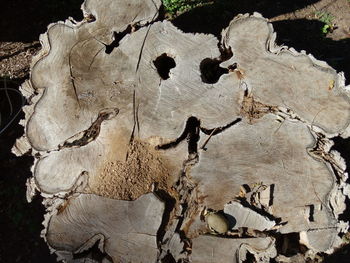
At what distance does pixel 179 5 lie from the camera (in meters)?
4.58

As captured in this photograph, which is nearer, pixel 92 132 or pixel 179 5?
pixel 92 132

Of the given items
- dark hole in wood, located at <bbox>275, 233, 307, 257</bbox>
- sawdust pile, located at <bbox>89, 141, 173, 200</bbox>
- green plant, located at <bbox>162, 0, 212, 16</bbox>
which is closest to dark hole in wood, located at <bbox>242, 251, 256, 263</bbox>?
dark hole in wood, located at <bbox>275, 233, 307, 257</bbox>

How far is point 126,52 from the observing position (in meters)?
3.17

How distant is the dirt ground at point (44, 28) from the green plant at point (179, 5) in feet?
0.20

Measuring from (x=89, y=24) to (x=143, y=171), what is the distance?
119 centimetres

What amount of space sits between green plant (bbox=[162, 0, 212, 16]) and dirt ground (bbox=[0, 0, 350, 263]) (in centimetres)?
6

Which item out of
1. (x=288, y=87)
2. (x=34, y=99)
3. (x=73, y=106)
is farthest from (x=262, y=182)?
(x=34, y=99)

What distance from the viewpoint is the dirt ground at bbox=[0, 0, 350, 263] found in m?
4.06

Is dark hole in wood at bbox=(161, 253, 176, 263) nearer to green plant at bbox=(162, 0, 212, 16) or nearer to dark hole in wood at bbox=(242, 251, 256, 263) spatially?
dark hole in wood at bbox=(242, 251, 256, 263)

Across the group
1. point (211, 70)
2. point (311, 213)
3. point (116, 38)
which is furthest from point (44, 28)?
point (311, 213)

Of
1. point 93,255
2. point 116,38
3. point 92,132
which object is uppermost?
point 116,38

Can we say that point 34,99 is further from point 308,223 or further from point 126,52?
point 308,223

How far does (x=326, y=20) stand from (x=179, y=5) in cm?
151

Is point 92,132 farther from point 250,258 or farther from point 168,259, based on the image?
point 250,258
